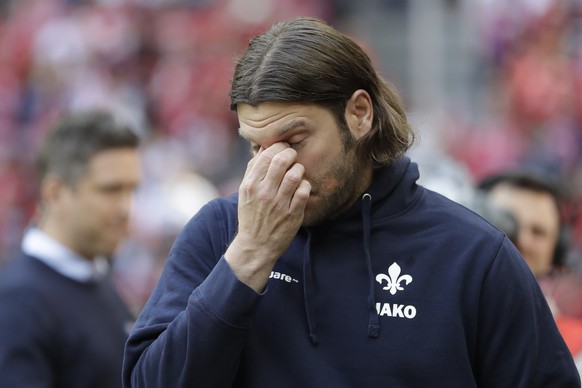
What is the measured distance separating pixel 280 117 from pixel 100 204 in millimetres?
2056

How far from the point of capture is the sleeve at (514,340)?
235 cm

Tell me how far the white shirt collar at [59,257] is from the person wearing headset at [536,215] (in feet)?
4.89

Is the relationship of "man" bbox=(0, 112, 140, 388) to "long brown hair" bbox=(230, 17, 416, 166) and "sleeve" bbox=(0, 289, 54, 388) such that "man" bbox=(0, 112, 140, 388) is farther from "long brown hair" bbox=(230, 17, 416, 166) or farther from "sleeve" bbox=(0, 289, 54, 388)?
"long brown hair" bbox=(230, 17, 416, 166)

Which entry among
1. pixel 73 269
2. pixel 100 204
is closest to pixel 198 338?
pixel 73 269

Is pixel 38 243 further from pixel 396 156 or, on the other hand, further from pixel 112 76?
pixel 112 76

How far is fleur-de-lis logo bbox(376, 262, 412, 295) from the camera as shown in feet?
7.82

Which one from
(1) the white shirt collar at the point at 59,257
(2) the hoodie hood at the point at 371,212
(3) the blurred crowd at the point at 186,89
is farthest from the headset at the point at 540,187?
(3) the blurred crowd at the point at 186,89

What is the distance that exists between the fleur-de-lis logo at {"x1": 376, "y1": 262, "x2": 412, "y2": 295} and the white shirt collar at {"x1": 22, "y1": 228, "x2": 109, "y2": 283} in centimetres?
189

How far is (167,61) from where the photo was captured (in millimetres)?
13414

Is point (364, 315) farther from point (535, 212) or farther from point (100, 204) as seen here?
point (100, 204)

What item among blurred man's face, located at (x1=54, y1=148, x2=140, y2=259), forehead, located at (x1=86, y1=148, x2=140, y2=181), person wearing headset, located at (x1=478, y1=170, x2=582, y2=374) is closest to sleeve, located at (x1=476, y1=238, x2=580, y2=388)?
person wearing headset, located at (x1=478, y1=170, x2=582, y2=374)

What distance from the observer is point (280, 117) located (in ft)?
7.79

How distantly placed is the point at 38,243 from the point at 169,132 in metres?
8.80

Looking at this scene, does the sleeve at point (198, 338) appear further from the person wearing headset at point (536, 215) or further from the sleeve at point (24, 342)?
the person wearing headset at point (536, 215)
